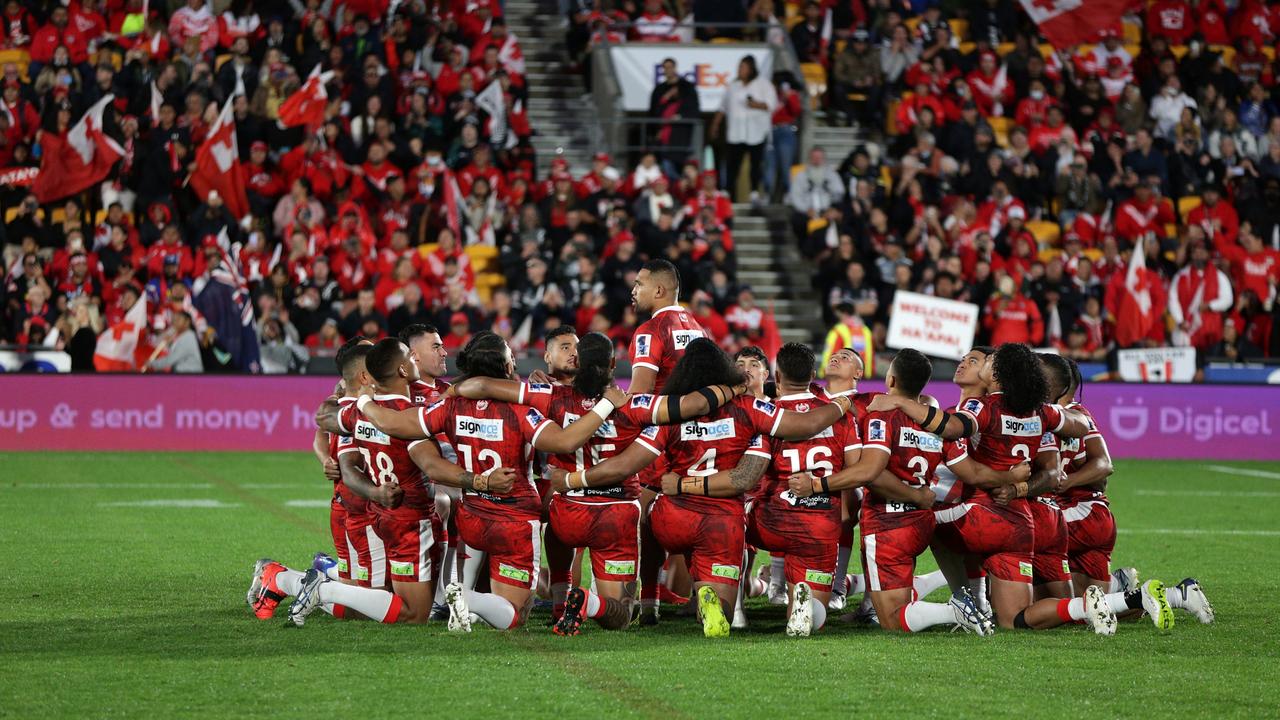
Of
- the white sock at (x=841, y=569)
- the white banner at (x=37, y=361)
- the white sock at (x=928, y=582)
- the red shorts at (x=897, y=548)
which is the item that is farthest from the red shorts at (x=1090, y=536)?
the white banner at (x=37, y=361)

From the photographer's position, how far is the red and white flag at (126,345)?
20.4m

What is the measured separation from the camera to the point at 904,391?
934 centimetres

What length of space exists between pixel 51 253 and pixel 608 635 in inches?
586

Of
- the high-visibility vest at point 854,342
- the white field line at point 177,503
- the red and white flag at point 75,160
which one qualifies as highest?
the red and white flag at point 75,160

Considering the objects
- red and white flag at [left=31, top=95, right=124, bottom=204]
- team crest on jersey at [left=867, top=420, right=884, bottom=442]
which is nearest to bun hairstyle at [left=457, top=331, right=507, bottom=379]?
team crest on jersey at [left=867, top=420, right=884, bottom=442]

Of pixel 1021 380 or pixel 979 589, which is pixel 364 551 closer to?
pixel 979 589

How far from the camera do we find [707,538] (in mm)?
9062

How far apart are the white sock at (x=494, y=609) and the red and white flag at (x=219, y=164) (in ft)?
48.0

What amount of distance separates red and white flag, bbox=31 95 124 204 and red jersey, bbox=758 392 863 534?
15.8 meters

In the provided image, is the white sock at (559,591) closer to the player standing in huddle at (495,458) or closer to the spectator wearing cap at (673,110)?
the player standing in huddle at (495,458)

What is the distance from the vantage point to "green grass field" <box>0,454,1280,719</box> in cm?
707

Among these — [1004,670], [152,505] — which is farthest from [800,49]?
[1004,670]

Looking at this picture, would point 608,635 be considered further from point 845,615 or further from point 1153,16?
point 1153,16

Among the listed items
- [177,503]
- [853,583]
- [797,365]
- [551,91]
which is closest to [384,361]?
[797,365]
